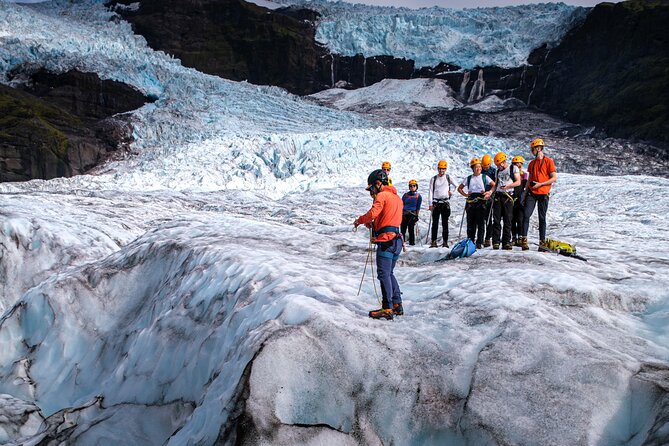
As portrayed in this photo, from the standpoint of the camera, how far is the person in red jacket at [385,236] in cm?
559

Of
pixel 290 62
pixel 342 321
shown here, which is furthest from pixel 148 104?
pixel 342 321

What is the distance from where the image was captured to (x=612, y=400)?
420cm

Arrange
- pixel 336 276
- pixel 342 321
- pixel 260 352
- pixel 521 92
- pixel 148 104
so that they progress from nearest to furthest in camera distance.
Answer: pixel 260 352 < pixel 342 321 < pixel 336 276 < pixel 148 104 < pixel 521 92

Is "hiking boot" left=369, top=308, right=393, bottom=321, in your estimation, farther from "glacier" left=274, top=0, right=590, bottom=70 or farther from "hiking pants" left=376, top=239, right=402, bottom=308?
"glacier" left=274, top=0, right=590, bottom=70

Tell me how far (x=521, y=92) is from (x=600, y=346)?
6371 centimetres

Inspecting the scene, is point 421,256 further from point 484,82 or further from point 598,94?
point 484,82

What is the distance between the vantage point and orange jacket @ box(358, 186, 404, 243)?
224 inches

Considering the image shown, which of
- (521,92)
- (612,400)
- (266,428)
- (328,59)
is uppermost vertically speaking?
(328,59)

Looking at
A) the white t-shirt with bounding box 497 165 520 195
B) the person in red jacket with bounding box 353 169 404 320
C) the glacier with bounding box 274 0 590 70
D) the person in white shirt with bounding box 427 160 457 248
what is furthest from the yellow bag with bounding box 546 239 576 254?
the glacier with bounding box 274 0 590 70

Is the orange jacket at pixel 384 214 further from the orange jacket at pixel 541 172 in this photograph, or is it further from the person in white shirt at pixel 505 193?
the orange jacket at pixel 541 172

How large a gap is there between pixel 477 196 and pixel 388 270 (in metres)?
4.53

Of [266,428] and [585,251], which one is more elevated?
[585,251]

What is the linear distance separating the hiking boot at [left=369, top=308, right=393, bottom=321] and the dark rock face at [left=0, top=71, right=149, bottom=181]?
36.0 metres

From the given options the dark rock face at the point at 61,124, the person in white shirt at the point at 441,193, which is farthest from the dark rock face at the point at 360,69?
the person in white shirt at the point at 441,193
